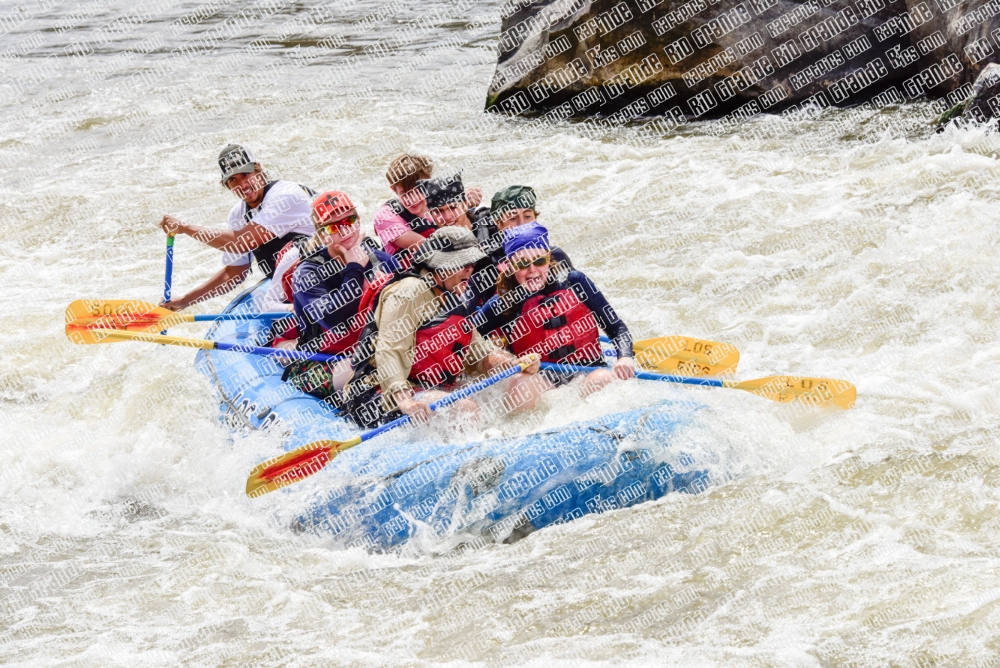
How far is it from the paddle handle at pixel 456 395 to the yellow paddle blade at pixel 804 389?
954 millimetres

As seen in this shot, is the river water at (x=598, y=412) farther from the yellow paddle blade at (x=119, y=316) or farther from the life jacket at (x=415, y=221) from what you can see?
the life jacket at (x=415, y=221)

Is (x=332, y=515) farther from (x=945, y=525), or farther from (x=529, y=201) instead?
(x=945, y=525)

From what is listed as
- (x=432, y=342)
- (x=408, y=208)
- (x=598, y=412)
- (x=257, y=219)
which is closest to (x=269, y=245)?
(x=257, y=219)

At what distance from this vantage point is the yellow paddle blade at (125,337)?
549cm

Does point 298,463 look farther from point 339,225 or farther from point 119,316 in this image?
point 119,316

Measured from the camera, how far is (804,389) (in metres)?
4.83

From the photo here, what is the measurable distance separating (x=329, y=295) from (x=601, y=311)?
1.26 metres

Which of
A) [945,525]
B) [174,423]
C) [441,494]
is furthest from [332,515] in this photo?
[945,525]

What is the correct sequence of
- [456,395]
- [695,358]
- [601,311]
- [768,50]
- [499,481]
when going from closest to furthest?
[499,481], [456,395], [601,311], [695,358], [768,50]

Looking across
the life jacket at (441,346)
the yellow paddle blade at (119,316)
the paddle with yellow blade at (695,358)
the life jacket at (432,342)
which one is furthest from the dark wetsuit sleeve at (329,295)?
the paddle with yellow blade at (695,358)

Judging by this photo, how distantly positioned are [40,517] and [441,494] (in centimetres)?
218

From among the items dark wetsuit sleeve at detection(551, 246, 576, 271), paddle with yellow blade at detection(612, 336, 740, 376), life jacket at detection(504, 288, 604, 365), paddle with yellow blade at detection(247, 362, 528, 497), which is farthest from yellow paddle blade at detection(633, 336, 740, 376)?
paddle with yellow blade at detection(247, 362, 528, 497)

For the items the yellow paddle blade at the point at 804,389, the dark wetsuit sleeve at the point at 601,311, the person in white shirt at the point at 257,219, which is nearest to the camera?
the yellow paddle blade at the point at 804,389

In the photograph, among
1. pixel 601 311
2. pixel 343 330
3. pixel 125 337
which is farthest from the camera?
pixel 125 337
